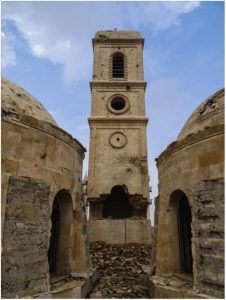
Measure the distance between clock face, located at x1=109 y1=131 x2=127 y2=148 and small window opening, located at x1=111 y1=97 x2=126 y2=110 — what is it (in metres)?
2.21

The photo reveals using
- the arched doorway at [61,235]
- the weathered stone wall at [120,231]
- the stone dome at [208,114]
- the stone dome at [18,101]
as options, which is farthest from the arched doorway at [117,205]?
the stone dome at [18,101]

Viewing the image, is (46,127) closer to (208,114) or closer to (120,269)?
(208,114)

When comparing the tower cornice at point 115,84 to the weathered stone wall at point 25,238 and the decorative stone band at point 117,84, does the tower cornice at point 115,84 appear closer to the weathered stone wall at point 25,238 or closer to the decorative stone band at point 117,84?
the decorative stone band at point 117,84

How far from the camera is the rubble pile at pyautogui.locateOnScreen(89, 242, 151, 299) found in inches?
288

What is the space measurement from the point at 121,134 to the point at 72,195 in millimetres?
10085

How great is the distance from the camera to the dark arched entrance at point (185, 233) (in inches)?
265

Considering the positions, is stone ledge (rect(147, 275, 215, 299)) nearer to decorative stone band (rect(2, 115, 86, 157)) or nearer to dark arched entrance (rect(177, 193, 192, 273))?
dark arched entrance (rect(177, 193, 192, 273))

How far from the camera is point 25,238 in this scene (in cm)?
518

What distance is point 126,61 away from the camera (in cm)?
1864

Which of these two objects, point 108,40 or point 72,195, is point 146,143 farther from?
point 72,195

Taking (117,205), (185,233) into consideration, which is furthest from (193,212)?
(117,205)

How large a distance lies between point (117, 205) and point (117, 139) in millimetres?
4036

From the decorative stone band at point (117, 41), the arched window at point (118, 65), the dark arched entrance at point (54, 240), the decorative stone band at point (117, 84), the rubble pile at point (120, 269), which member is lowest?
the rubble pile at point (120, 269)

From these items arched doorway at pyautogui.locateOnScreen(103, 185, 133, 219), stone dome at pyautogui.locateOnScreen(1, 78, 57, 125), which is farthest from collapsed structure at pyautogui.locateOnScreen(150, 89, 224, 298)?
arched doorway at pyautogui.locateOnScreen(103, 185, 133, 219)
